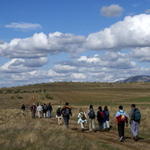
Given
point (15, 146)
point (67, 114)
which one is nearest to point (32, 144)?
point (15, 146)

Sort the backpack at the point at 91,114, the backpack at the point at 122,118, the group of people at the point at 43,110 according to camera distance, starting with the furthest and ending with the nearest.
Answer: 1. the group of people at the point at 43,110
2. the backpack at the point at 91,114
3. the backpack at the point at 122,118

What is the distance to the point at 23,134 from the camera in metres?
23.0

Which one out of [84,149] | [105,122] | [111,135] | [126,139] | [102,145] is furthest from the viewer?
[105,122]

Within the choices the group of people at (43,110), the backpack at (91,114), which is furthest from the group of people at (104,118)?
the group of people at (43,110)

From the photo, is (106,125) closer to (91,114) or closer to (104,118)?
(104,118)

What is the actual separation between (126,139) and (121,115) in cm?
153

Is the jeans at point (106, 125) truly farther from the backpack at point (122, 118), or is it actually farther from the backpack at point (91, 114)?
the backpack at point (122, 118)

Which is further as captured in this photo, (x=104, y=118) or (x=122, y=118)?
(x=104, y=118)

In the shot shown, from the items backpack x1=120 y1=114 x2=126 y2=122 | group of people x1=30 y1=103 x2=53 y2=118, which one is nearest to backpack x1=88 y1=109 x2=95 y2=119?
backpack x1=120 y1=114 x2=126 y2=122

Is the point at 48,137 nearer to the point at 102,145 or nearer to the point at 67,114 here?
the point at 102,145

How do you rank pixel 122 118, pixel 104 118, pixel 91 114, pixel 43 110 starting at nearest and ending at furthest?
pixel 122 118, pixel 91 114, pixel 104 118, pixel 43 110

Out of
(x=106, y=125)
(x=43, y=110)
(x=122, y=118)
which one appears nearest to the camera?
(x=122, y=118)

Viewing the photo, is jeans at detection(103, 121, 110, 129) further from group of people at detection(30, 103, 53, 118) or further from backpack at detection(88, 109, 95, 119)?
group of people at detection(30, 103, 53, 118)

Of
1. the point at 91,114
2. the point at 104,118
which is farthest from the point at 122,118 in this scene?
the point at 104,118
